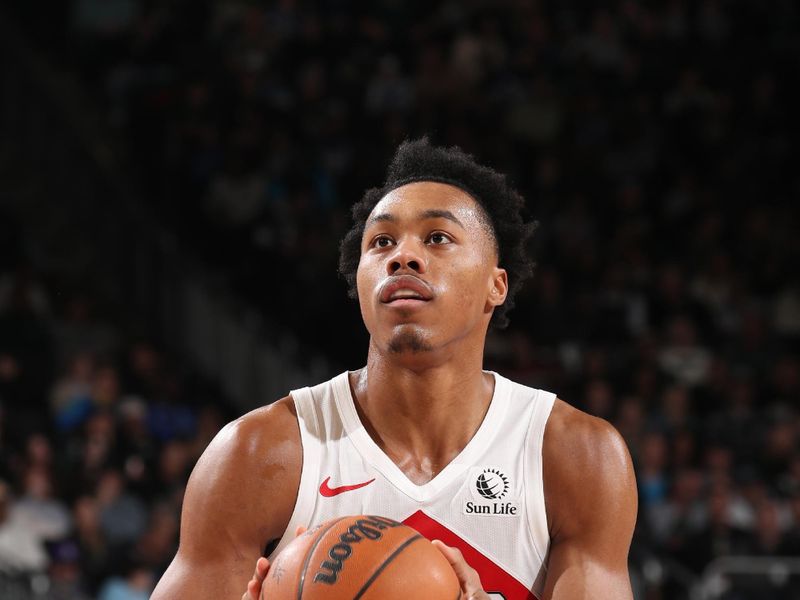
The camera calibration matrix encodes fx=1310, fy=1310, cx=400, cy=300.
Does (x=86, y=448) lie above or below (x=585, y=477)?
above

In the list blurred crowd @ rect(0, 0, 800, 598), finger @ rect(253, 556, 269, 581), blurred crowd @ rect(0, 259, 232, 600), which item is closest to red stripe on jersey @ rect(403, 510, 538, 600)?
finger @ rect(253, 556, 269, 581)

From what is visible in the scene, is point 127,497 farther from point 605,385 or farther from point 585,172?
point 585,172

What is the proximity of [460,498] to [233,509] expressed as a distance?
59 cm

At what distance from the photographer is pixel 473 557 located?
3377 millimetres

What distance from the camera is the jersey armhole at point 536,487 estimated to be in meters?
3.41

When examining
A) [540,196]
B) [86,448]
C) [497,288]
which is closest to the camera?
[497,288]

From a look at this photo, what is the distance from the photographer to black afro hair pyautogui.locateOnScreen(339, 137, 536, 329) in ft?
12.3

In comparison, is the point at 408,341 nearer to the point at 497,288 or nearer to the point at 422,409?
the point at 422,409

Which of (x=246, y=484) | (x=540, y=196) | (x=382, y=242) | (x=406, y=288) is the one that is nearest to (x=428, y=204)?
(x=382, y=242)

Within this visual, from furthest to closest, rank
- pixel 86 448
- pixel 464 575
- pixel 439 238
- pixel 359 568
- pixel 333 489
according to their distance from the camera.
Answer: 1. pixel 86 448
2. pixel 439 238
3. pixel 333 489
4. pixel 464 575
5. pixel 359 568

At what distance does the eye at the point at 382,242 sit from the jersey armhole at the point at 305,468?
18.4 inches

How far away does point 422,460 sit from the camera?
139 inches

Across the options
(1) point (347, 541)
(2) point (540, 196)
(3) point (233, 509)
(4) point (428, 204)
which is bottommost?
A: (1) point (347, 541)

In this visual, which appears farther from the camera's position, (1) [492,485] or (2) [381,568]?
(1) [492,485]
